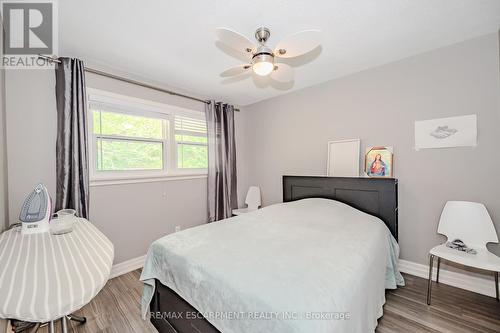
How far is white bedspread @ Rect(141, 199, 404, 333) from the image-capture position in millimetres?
937

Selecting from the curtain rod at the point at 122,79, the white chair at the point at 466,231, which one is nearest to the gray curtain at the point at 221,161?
the curtain rod at the point at 122,79

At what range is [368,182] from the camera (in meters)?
2.42

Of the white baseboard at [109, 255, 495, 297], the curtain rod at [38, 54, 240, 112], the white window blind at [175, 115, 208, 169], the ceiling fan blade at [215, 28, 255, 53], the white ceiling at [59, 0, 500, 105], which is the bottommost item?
the white baseboard at [109, 255, 495, 297]

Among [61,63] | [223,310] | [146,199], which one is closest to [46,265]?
[223,310]

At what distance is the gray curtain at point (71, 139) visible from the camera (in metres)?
2.09

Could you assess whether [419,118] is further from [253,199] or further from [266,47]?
[253,199]

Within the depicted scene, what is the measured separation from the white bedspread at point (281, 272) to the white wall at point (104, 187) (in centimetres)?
119

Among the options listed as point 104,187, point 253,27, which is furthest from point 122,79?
point 253,27

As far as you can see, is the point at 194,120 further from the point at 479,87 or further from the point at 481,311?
the point at 481,311

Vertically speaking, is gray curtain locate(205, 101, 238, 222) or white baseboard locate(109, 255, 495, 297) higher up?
gray curtain locate(205, 101, 238, 222)

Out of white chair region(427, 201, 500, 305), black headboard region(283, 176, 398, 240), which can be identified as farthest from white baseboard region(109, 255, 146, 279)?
white chair region(427, 201, 500, 305)

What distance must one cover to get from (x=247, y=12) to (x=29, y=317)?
6.72ft

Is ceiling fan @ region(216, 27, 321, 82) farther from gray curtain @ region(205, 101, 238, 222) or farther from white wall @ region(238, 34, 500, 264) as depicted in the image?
gray curtain @ region(205, 101, 238, 222)

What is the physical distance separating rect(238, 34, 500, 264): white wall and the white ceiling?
0.69 feet
